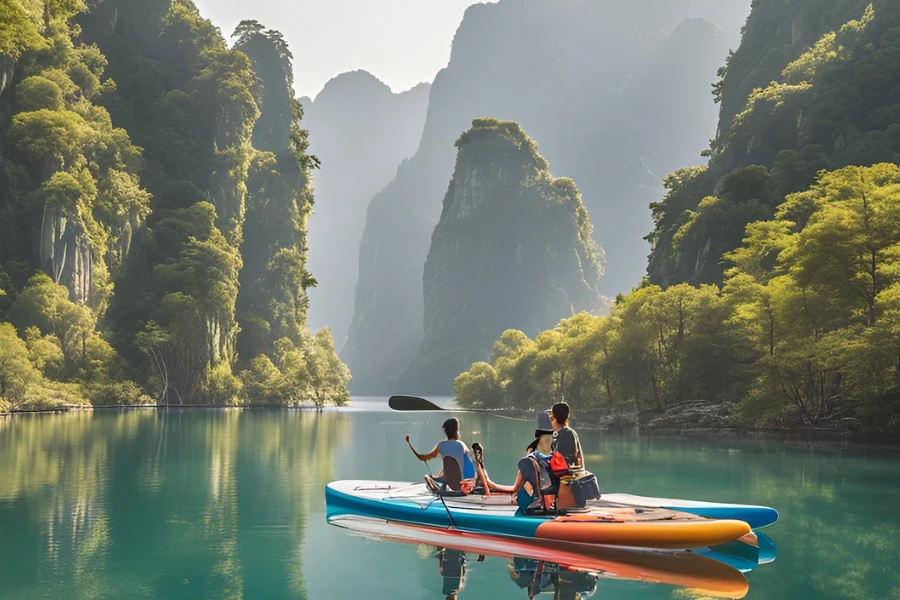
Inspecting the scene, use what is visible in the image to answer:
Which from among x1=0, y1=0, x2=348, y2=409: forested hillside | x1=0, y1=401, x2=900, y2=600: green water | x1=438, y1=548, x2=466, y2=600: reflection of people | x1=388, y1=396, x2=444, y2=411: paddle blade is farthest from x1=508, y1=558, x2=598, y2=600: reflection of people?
x1=0, y1=0, x2=348, y2=409: forested hillside

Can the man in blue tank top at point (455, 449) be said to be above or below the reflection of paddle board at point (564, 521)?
above

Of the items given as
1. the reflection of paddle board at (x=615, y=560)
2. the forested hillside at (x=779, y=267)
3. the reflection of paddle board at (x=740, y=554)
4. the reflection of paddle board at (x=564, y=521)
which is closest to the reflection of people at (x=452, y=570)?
the reflection of paddle board at (x=615, y=560)

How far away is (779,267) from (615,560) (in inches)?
1435

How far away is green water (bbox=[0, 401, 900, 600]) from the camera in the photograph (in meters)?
12.2

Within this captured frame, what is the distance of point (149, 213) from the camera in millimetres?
102188

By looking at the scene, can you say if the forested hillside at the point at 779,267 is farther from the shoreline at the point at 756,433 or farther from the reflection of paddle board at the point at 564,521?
the reflection of paddle board at the point at 564,521

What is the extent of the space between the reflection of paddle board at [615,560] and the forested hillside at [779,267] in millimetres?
23581

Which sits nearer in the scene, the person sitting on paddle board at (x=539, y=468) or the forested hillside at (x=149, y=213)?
the person sitting on paddle board at (x=539, y=468)

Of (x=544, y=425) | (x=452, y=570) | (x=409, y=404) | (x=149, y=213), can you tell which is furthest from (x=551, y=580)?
(x=149, y=213)

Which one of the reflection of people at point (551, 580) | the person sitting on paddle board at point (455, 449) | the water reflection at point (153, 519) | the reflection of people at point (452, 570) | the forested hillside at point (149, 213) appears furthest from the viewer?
the forested hillside at point (149, 213)

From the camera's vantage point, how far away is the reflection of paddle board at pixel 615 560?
478 inches

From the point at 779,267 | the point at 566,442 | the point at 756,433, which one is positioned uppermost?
the point at 779,267

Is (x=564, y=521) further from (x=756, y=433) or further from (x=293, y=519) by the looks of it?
(x=756, y=433)

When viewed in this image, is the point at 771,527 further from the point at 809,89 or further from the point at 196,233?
the point at 196,233
